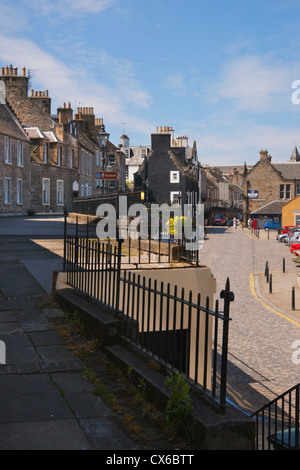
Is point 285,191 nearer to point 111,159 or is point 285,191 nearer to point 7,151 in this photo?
point 111,159

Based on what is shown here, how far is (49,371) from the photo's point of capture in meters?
5.63

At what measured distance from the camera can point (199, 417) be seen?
158 inches

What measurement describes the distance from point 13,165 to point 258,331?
27.3 meters

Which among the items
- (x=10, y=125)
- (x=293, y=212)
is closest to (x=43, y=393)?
(x=10, y=125)

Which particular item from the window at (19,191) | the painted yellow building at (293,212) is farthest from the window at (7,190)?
the painted yellow building at (293,212)

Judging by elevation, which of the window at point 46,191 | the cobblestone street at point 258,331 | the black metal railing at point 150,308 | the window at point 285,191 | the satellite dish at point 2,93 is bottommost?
the cobblestone street at point 258,331

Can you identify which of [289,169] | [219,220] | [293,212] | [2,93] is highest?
[2,93]

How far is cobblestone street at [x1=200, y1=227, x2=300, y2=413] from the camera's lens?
12664 mm

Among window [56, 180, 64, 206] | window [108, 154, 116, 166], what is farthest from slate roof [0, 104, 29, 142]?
window [108, 154, 116, 166]

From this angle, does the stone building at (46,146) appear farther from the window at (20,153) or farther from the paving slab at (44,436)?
the paving slab at (44,436)

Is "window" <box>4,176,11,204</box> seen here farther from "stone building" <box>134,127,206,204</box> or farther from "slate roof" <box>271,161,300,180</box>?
"slate roof" <box>271,161,300,180</box>

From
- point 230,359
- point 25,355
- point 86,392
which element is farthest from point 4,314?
point 230,359

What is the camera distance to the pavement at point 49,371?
13.3 feet
